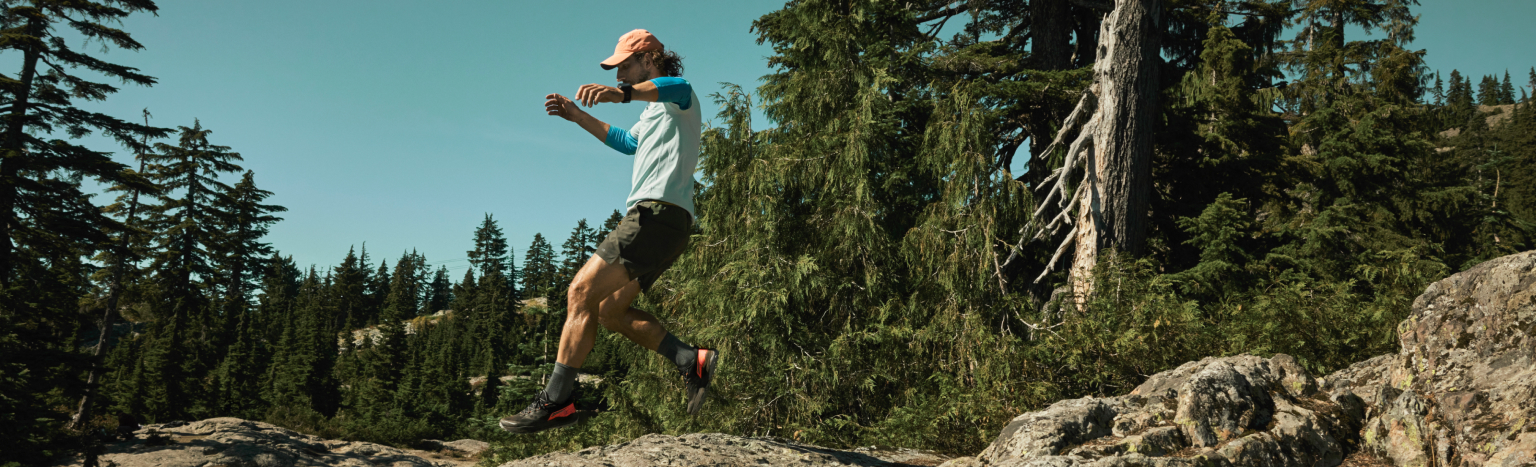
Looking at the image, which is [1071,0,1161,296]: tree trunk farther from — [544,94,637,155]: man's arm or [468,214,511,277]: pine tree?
[468,214,511,277]: pine tree

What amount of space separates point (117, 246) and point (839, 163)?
1921 centimetres

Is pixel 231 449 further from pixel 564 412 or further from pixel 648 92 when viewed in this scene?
pixel 648 92

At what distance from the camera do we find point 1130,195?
39.9ft

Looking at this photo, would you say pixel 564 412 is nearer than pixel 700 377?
Yes

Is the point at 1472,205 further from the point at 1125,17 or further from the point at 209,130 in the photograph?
the point at 209,130

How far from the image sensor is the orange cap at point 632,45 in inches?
138

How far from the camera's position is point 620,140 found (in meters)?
3.86

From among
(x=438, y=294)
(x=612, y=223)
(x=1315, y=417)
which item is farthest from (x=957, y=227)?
(x=438, y=294)

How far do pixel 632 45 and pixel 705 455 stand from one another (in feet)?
7.37

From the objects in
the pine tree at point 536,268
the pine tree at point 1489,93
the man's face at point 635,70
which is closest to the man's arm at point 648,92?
the man's face at point 635,70

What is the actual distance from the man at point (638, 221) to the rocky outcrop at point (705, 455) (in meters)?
0.88

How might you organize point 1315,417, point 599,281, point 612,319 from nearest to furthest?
point 599,281 < point 612,319 < point 1315,417

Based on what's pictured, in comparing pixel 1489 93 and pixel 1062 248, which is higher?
pixel 1489 93

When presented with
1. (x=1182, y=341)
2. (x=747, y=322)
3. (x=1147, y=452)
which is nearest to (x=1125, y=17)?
(x=1182, y=341)
